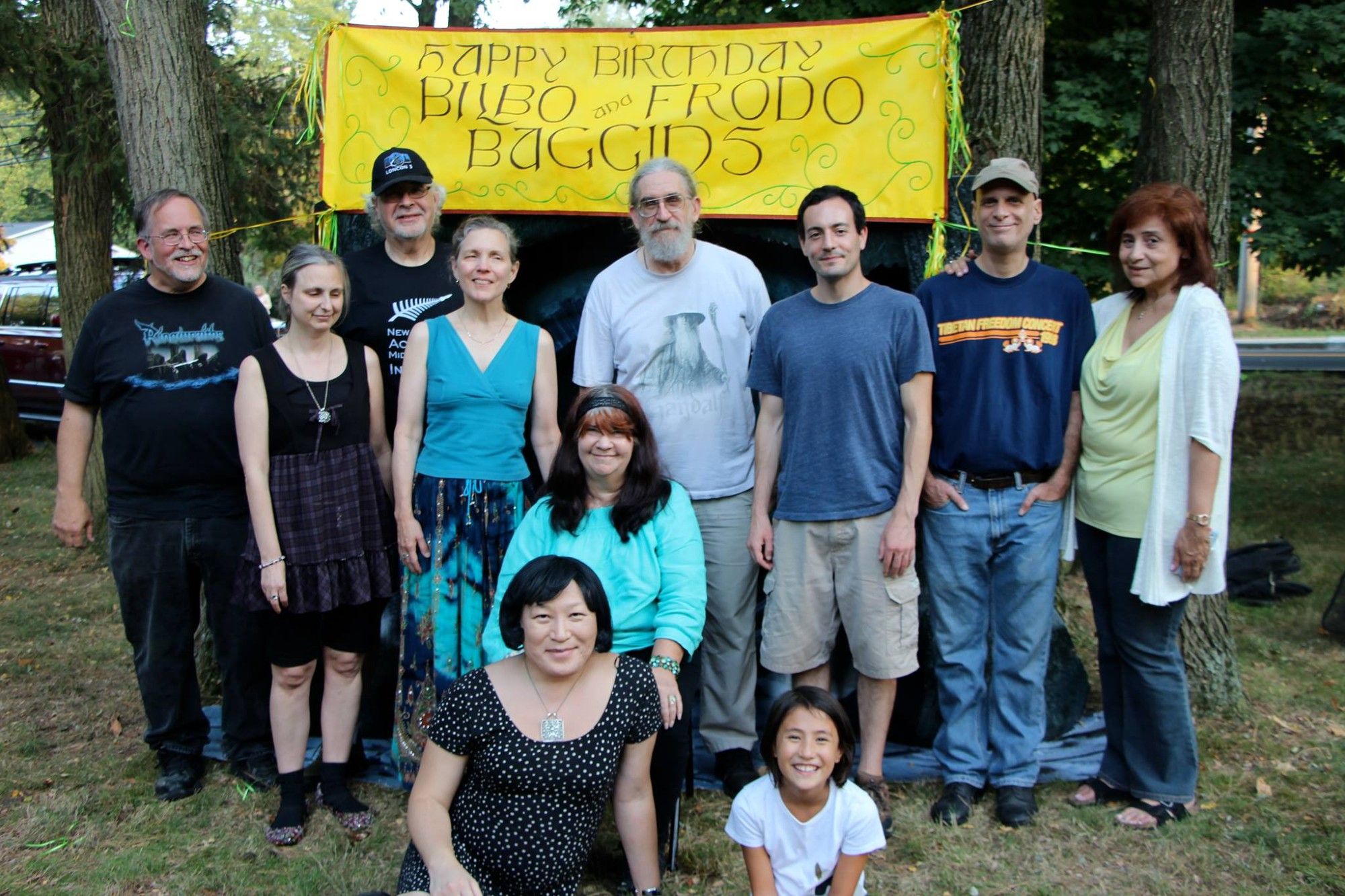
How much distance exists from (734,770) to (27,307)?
12400 millimetres

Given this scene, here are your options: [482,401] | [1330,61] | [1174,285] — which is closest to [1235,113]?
[1330,61]

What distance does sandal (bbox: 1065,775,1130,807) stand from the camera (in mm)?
3379

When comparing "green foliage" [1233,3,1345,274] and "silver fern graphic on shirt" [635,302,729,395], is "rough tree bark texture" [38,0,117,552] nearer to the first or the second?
"silver fern graphic on shirt" [635,302,729,395]

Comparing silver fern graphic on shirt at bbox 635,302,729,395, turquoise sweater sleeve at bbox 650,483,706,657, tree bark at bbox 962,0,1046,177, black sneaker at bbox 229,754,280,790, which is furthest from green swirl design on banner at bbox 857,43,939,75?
black sneaker at bbox 229,754,280,790

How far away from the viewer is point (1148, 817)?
3248 mm

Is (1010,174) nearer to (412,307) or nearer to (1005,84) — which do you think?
(1005,84)

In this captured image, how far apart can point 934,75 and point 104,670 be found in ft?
13.7

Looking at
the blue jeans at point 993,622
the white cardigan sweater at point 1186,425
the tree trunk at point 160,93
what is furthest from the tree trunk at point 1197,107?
the tree trunk at point 160,93

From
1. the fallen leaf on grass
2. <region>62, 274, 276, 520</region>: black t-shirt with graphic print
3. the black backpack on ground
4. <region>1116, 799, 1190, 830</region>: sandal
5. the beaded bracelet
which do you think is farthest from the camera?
the black backpack on ground

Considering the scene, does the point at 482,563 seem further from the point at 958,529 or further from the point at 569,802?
the point at 958,529

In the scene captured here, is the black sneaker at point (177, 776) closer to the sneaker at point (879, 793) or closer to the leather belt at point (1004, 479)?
the sneaker at point (879, 793)

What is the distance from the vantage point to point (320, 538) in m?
3.21

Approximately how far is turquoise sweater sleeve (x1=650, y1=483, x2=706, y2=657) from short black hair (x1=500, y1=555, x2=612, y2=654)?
0.31m

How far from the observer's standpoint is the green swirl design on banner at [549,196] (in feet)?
13.3
